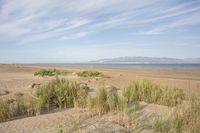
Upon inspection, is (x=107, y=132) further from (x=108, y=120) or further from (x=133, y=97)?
(x=133, y=97)

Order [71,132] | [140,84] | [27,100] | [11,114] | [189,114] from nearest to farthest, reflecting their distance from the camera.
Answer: [71,132]
[189,114]
[11,114]
[27,100]
[140,84]

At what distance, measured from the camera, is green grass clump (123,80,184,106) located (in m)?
8.10

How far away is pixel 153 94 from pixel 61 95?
10.1ft

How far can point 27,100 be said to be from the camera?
23.5 feet

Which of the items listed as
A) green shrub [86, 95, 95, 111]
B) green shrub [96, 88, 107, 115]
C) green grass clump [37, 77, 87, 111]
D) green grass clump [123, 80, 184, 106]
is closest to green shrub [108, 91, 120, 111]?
green shrub [96, 88, 107, 115]

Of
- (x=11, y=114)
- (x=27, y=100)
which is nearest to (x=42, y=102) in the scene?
(x=27, y=100)

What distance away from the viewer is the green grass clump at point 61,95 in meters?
7.40

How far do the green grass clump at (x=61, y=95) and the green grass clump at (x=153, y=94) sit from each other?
167 centimetres

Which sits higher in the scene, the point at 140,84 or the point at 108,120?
the point at 140,84

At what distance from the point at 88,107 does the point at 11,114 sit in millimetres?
2044

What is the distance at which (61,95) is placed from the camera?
786 centimetres

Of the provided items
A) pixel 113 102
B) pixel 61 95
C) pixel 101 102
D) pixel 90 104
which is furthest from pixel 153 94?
pixel 61 95

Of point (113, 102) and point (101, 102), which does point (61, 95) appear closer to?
point (101, 102)

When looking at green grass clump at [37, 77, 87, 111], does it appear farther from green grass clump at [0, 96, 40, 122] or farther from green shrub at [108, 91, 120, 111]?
green shrub at [108, 91, 120, 111]
